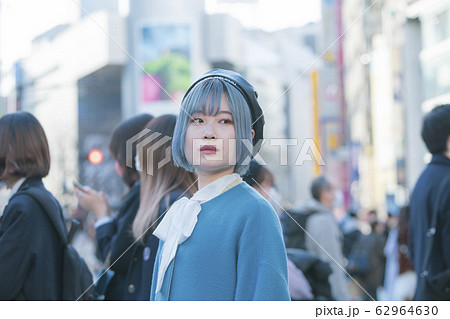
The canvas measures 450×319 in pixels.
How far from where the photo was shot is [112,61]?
3.28 meters

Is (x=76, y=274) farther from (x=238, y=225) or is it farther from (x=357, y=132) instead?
(x=357, y=132)

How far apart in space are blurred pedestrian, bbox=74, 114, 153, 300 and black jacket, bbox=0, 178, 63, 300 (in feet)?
0.77

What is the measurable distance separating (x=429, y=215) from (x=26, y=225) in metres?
1.80

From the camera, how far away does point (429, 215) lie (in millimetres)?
3072

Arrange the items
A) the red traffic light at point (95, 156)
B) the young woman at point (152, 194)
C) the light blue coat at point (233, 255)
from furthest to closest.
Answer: the red traffic light at point (95, 156) → the young woman at point (152, 194) → the light blue coat at point (233, 255)

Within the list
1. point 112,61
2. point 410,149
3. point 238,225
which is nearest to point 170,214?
point 238,225

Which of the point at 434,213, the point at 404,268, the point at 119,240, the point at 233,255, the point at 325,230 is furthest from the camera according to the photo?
the point at 404,268

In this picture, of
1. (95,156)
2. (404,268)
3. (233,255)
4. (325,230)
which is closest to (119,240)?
(95,156)

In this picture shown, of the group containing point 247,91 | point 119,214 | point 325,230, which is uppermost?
point 247,91

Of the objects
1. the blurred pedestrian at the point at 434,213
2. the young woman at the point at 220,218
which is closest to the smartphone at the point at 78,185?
the young woman at the point at 220,218

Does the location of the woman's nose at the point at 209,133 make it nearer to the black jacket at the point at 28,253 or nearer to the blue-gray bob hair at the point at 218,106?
the blue-gray bob hair at the point at 218,106

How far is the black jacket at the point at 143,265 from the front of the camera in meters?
2.23

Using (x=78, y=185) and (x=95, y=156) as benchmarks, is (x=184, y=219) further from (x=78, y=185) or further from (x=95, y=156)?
(x=95, y=156)

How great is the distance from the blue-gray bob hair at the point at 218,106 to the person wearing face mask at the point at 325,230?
2.70 m
